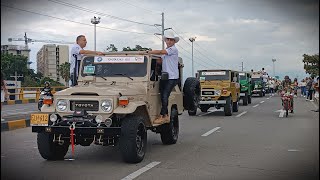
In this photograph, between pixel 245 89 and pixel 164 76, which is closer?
pixel 164 76

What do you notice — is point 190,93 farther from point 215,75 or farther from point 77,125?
point 215,75

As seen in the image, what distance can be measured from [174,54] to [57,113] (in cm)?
283

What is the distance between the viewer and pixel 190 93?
10.2m

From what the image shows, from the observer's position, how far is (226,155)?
8.37m

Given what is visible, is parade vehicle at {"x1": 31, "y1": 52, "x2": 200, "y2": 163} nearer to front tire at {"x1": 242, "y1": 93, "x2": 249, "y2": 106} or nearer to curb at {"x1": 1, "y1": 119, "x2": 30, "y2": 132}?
curb at {"x1": 1, "y1": 119, "x2": 30, "y2": 132}

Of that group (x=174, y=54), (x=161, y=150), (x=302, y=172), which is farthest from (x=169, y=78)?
(x=302, y=172)

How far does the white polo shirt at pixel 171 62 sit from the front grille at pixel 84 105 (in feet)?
7.05

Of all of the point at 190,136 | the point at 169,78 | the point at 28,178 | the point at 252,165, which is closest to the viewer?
the point at 28,178

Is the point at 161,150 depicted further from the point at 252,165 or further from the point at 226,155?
the point at 252,165

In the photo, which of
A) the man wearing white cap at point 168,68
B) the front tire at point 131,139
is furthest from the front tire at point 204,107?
the front tire at point 131,139

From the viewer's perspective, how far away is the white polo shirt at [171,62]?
8828mm

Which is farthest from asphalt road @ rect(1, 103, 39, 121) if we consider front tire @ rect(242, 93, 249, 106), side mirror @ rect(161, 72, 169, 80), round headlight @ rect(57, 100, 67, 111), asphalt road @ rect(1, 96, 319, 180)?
front tire @ rect(242, 93, 249, 106)

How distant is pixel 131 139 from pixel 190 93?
3425mm

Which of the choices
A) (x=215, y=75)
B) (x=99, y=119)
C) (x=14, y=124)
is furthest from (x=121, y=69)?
(x=215, y=75)
